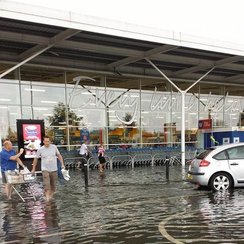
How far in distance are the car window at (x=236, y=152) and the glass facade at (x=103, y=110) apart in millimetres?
13188

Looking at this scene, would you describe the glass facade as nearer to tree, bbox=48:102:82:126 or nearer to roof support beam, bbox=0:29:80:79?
tree, bbox=48:102:82:126

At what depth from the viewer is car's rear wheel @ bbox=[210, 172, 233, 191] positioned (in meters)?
10.9

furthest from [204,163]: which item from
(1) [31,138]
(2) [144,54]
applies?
(2) [144,54]

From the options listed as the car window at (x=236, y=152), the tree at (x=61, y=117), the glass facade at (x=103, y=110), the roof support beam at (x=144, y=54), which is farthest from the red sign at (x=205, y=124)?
the car window at (x=236, y=152)

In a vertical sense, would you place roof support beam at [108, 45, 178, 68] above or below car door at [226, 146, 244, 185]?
above

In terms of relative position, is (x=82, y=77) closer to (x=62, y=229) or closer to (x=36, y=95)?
(x=36, y=95)

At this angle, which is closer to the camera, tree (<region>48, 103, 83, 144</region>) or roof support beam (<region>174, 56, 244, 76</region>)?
roof support beam (<region>174, 56, 244, 76</region>)

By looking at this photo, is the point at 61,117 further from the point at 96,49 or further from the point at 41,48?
the point at 41,48

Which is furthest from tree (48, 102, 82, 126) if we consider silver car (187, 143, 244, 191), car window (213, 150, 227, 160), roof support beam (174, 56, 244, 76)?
car window (213, 150, 227, 160)

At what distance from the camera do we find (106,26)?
15250 mm

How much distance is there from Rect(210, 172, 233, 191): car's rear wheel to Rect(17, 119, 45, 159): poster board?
797 centimetres

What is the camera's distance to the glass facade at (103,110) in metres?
21.5

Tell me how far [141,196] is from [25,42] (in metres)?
9.94

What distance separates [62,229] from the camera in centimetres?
672
